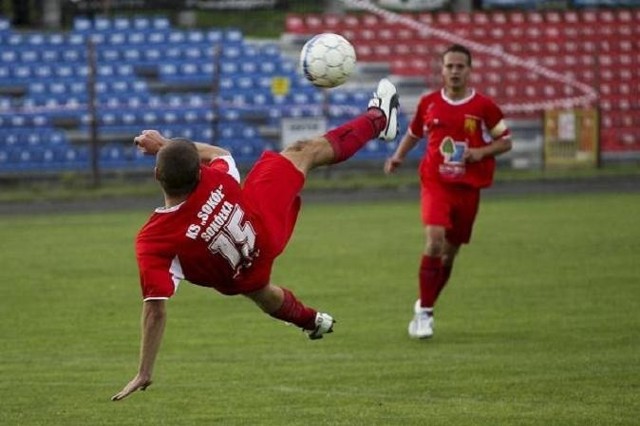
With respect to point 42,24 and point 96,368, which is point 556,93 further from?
point 96,368

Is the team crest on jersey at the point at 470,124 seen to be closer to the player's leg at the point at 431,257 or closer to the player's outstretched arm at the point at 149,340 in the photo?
the player's leg at the point at 431,257

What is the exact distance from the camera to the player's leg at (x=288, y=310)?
32.3ft

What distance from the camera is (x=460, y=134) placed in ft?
44.5

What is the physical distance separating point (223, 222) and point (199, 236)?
0.55 feet

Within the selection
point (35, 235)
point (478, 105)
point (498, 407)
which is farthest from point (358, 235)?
point (498, 407)

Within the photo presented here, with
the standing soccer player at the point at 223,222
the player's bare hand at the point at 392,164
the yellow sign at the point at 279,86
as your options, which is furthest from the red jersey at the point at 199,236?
the yellow sign at the point at 279,86

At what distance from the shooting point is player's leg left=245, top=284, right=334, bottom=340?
9852 millimetres

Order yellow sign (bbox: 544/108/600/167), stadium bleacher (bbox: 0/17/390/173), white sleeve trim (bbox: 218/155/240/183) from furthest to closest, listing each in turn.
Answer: yellow sign (bbox: 544/108/600/167), stadium bleacher (bbox: 0/17/390/173), white sleeve trim (bbox: 218/155/240/183)

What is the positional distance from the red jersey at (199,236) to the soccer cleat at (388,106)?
142cm

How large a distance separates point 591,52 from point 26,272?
20963 mm

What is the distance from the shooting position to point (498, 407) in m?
10.1

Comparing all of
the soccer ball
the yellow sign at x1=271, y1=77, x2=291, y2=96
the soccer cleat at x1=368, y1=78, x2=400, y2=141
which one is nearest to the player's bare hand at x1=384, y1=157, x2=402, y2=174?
the soccer cleat at x1=368, y1=78, x2=400, y2=141

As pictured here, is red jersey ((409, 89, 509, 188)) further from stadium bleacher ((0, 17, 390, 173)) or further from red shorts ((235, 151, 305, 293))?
stadium bleacher ((0, 17, 390, 173))

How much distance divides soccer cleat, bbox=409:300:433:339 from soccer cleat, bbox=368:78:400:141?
3.25 metres
